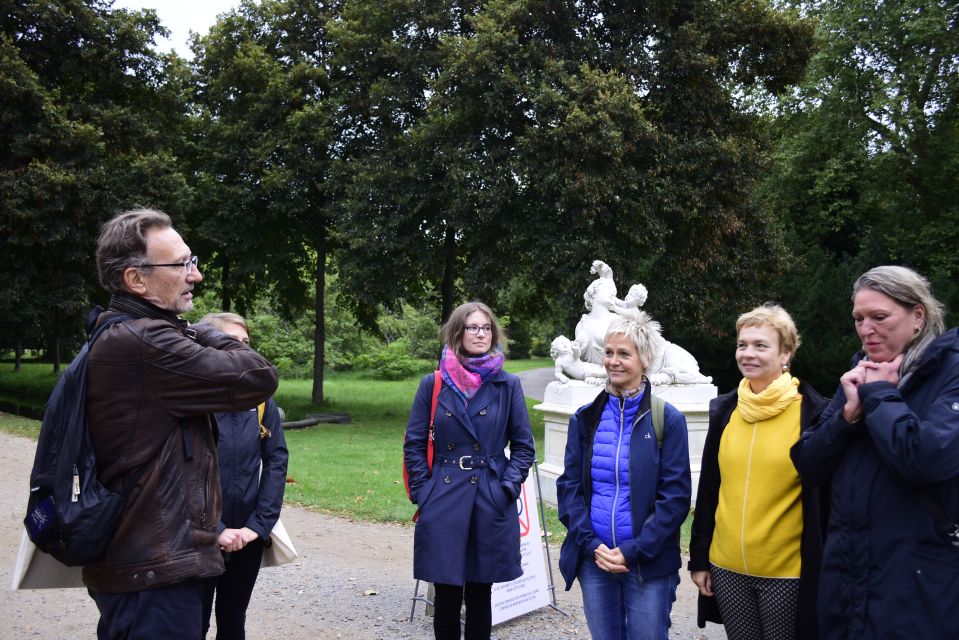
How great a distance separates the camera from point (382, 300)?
802 inches

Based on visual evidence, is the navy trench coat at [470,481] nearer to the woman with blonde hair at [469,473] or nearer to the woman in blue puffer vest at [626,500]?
the woman with blonde hair at [469,473]

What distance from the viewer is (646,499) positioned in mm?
3391

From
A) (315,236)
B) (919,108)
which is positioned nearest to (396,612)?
(315,236)

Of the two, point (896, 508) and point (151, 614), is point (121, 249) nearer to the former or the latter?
point (151, 614)

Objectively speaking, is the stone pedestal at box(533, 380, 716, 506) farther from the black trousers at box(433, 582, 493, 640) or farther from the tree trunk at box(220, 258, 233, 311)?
the tree trunk at box(220, 258, 233, 311)

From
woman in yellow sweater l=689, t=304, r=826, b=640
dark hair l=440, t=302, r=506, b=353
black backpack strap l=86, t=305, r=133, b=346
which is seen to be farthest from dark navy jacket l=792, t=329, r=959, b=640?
black backpack strap l=86, t=305, r=133, b=346

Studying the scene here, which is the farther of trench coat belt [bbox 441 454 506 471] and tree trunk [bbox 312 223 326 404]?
tree trunk [bbox 312 223 326 404]

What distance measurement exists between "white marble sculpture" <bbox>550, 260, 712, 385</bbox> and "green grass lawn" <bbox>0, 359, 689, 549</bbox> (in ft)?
5.40

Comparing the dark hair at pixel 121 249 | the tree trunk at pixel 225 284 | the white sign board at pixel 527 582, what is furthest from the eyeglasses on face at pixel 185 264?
the tree trunk at pixel 225 284

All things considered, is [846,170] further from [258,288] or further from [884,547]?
[884,547]

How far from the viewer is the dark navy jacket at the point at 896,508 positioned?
94.9 inches

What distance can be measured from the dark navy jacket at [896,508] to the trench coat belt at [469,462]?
1.68 m

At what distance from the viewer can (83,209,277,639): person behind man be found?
2344mm

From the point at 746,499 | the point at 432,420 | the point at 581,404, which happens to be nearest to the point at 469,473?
the point at 432,420
